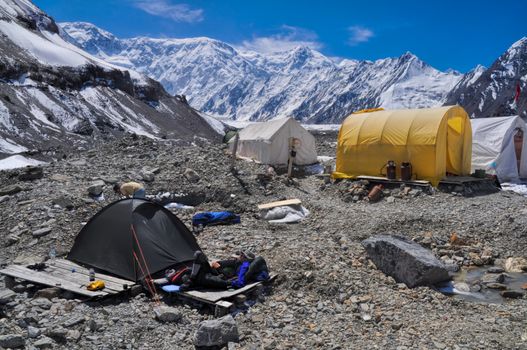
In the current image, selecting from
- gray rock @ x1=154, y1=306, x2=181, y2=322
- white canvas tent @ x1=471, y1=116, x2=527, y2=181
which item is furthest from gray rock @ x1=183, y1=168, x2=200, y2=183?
white canvas tent @ x1=471, y1=116, x2=527, y2=181

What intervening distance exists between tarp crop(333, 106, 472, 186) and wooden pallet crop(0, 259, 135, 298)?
12.6 m

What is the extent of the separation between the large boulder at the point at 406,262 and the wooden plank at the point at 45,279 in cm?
557

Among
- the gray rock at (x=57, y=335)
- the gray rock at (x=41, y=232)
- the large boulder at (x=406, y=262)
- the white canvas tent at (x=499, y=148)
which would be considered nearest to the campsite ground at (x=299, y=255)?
the gray rock at (x=57, y=335)

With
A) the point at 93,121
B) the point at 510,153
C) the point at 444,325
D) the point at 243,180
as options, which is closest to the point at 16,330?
the point at 444,325

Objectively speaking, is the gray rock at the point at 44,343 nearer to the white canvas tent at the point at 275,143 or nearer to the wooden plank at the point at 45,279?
the wooden plank at the point at 45,279

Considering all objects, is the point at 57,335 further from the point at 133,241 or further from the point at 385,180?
the point at 385,180

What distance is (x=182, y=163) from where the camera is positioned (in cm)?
1858

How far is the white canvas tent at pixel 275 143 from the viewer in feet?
74.6

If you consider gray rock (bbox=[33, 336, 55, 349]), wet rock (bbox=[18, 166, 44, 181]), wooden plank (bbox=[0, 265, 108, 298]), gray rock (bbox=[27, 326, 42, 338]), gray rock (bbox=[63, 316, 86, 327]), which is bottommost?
gray rock (bbox=[33, 336, 55, 349])

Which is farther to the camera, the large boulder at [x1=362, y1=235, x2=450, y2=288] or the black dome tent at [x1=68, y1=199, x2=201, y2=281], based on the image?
the large boulder at [x1=362, y1=235, x2=450, y2=288]

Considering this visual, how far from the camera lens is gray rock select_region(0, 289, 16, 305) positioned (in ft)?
22.7

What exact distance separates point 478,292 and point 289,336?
179 inches

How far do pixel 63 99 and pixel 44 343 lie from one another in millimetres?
54188

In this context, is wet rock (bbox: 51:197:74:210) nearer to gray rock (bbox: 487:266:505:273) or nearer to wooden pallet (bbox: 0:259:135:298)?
wooden pallet (bbox: 0:259:135:298)
